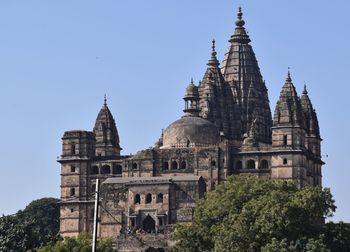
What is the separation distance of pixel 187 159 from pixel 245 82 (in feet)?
44.3

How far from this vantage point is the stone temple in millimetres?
105188

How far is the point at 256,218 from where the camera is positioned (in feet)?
286

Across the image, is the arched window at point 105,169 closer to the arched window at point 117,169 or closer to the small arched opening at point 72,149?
the arched window at point 117,169

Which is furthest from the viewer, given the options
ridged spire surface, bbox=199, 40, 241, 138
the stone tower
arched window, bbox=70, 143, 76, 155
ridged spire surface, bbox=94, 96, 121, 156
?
ridged spire surface, bbox=94, 96, 121, 156

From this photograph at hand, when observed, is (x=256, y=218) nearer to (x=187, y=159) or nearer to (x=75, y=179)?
(x=187, y=159)

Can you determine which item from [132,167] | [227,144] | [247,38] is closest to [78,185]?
[132,167]

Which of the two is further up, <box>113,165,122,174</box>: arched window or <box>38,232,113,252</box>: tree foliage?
<box>113,165,122,174</box>: arched window

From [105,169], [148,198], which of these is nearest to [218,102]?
[105,169]

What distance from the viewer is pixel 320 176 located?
113125mm

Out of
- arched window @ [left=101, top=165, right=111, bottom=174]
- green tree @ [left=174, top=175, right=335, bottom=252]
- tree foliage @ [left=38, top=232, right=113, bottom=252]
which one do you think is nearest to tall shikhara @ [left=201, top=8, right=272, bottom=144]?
arched window @ [left=101, top=165, right=111, bottom=174]

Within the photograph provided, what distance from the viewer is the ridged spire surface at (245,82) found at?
384 feet

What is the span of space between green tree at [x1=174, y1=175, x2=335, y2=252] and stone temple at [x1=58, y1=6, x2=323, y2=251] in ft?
24.6

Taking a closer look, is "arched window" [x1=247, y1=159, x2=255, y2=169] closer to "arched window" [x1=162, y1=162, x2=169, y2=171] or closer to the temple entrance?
"arched window" [x1=162, y1=162, x2=169, y2=171]

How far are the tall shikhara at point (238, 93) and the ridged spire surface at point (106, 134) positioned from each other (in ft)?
23.7
